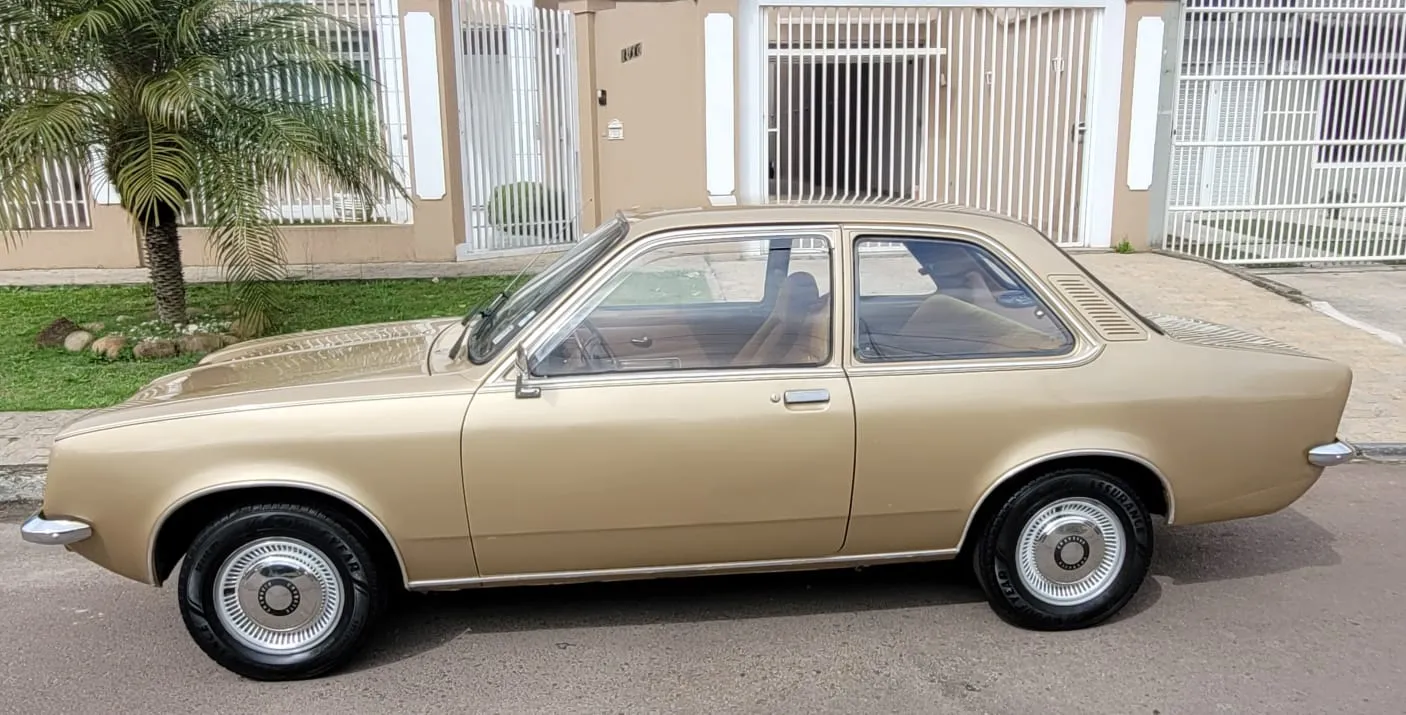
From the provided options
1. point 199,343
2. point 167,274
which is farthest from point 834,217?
point 167,274


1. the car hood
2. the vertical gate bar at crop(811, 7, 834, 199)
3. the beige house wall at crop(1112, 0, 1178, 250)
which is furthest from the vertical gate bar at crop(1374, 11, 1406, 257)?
the car hood

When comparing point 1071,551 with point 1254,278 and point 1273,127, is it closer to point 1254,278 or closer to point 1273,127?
point 1254,278

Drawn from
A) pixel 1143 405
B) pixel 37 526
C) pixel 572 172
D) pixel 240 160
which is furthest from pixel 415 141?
pixel 1143 405

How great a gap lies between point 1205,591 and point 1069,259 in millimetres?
1541

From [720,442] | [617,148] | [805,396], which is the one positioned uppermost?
[617,148]

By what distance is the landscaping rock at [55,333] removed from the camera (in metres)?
8.32

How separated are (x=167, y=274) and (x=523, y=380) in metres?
6.09

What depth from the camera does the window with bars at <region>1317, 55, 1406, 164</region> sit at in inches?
465

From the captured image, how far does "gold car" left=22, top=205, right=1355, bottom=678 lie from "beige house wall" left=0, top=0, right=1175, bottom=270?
24.7ft

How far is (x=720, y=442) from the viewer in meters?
3.68

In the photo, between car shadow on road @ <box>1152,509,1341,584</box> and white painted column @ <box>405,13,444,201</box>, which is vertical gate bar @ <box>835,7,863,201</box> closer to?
white painted column @ <box>405,13,444,201</box>

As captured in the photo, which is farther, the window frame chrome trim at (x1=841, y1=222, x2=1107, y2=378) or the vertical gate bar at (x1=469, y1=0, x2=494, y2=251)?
the vertical gate bar at (x1=469, y1=0, x2=494, y2=251)

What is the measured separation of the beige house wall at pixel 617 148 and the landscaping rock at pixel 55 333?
298 cm

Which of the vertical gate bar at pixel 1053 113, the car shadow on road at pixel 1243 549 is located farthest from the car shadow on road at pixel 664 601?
the vertical gate bar at pixel 1053 113
